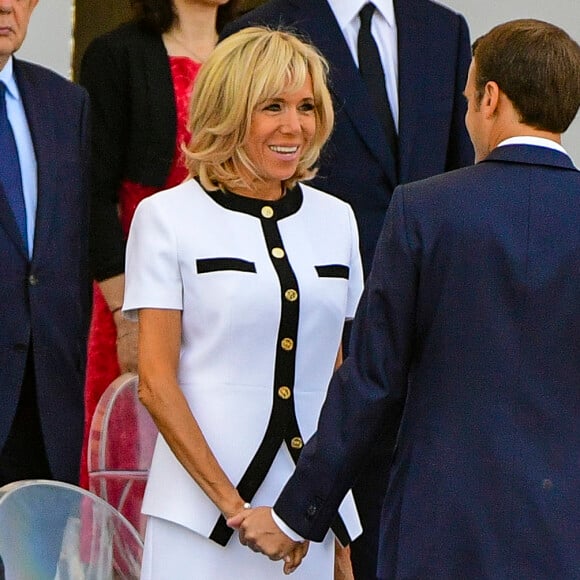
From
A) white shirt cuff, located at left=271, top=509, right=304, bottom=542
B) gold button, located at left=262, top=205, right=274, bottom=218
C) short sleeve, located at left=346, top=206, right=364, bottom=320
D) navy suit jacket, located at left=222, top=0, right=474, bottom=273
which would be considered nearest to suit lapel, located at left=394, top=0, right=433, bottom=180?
navy suit jacket, located at left=222, top=0, right=474, bottom=273

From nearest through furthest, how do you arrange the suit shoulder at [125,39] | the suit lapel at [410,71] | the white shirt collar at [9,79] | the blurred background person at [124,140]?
the white shirt collar at [9,79] < the suit lapel at [410,71] < the blurred background person at [124,140] < the suit shoulder at [125,39]

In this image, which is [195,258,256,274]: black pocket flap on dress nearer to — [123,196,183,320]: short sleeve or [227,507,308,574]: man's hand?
[123,196,183,320]: short sleeve

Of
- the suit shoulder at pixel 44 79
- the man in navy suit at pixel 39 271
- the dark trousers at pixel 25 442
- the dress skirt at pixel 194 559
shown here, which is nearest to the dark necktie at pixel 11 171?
the man in navy suit at pixel 39 271

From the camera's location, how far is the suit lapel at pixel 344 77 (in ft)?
14.8

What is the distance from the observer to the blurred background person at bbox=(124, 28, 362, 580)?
3.80 m

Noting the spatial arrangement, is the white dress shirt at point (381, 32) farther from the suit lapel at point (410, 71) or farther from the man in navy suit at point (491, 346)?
the man in navy suit at point (491, 346)

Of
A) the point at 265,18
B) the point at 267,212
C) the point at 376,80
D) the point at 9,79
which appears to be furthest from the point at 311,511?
the point at 265,18

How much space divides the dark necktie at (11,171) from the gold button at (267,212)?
0.53 metres

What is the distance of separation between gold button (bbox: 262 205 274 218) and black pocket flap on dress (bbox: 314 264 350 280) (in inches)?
5.8

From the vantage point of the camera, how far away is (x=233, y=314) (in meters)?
3.82

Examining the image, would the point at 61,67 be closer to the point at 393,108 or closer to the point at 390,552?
the point at 393,108

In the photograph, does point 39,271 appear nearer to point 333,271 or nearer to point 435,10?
point 333,271

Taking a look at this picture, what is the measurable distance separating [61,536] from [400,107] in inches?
53.6

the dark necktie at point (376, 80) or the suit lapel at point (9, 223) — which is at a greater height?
the dark necktie at point (376, 80)
